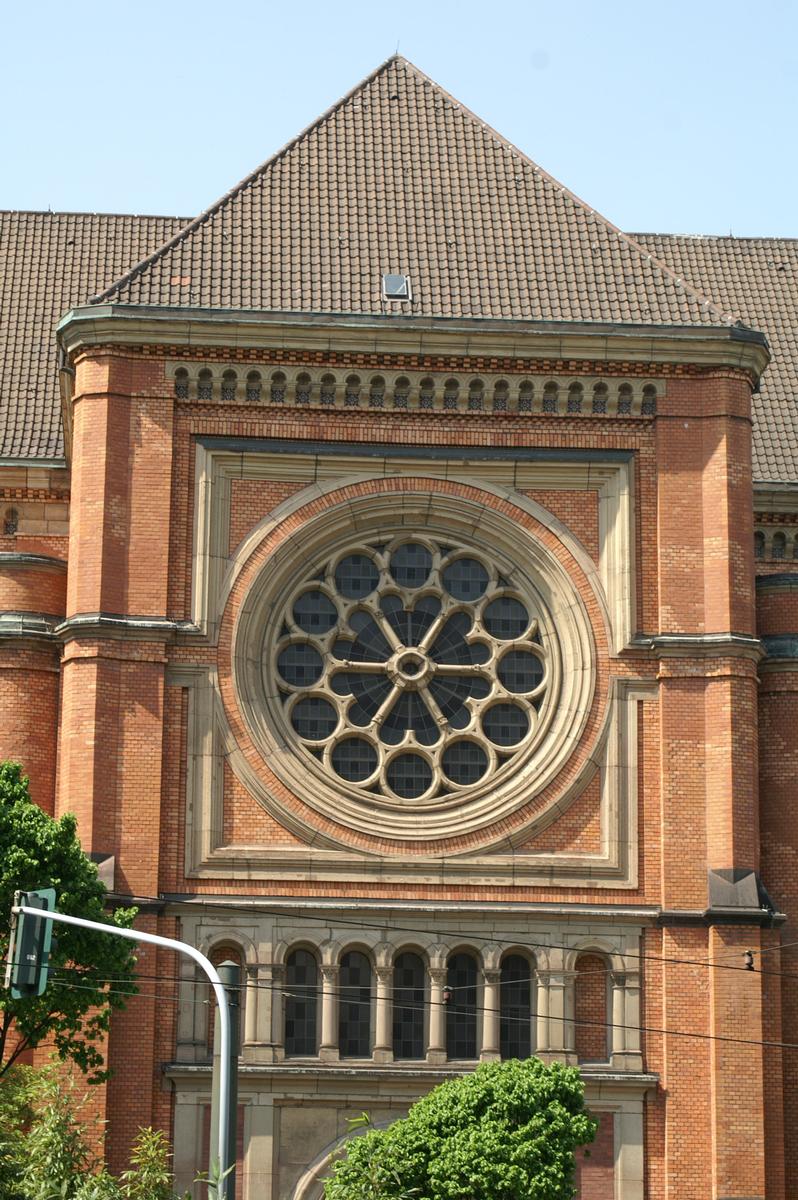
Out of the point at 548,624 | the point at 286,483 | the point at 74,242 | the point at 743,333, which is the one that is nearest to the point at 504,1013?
the point at 548,624

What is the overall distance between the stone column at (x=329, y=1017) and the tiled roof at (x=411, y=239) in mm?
11530

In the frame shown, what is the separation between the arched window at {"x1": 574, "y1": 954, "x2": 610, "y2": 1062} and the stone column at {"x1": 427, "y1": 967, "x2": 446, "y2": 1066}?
2.21 m

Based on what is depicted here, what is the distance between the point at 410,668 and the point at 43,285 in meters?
16.5

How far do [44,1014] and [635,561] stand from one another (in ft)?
43.1

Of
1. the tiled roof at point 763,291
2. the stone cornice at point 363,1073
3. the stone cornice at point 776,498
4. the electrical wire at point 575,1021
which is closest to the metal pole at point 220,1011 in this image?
the stone cornice at point 363,1073

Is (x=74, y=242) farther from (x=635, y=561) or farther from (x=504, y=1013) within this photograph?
(x=504, y=1013)

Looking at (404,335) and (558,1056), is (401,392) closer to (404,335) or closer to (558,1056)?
(404,335)

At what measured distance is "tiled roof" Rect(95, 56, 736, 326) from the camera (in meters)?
43.6

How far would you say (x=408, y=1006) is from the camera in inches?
1601

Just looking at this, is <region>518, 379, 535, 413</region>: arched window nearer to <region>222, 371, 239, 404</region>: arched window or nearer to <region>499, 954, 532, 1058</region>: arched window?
<region>222, 371, 239, 404</region>: arched window

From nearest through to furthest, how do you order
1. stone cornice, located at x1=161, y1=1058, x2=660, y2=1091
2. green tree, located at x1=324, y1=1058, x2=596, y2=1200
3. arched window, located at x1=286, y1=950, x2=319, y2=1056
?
1. green tree, located at x1=324, y1=1058, x2=596, y2=1200
2. stone cornice, located at x1=161, y1=1058, x2=660, y2=1091
3. arched window, located at x1=286, y1=950, x2=319, y2=1056

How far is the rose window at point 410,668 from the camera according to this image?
41.9 meters

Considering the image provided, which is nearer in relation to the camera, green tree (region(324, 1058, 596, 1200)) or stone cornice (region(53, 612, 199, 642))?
green tree (region(324, 1058, 596, 1200))

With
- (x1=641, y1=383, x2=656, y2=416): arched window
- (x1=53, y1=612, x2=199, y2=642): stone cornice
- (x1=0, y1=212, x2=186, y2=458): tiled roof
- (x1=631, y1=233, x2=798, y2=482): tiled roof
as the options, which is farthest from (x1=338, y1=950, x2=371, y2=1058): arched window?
(x1=631, y1=233, x2=798, y2=482): tiled roof
